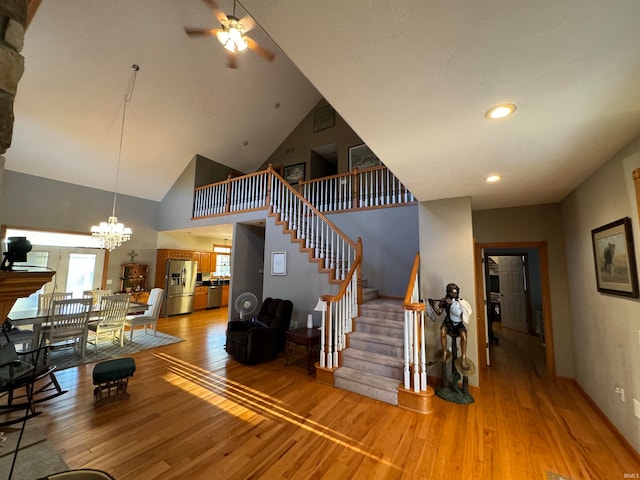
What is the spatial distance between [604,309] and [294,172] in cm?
711

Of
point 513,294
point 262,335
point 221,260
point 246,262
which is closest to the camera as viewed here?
point 262,335

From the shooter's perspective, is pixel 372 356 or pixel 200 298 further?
pixel 200 298

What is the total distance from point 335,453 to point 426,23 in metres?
2.84

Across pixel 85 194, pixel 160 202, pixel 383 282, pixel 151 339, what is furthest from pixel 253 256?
pixel 85 194

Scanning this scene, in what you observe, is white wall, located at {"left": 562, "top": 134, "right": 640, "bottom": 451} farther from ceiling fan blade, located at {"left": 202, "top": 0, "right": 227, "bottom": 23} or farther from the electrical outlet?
ceiling fan blade, located at {"left": 202, "top": 0, "right": 227, "bottom": 23}

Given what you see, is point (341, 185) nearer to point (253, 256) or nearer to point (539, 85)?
point (253, 256)

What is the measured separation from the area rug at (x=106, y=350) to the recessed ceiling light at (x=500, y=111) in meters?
5.49

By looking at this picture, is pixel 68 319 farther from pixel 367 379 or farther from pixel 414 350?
pixel 414 350

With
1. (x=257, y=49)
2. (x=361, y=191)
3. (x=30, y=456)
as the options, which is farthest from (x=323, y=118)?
(x=30, y=456)

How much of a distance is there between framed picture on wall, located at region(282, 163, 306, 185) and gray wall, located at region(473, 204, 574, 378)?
5.09 metres

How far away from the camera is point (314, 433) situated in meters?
2.37

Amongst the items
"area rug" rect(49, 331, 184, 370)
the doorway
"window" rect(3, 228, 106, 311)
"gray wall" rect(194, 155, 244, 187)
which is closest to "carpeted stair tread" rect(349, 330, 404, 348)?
the doorway

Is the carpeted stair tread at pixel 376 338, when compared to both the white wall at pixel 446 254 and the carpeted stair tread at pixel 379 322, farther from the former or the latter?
the white wall at pixel 446 254

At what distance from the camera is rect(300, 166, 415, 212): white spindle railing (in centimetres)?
511
